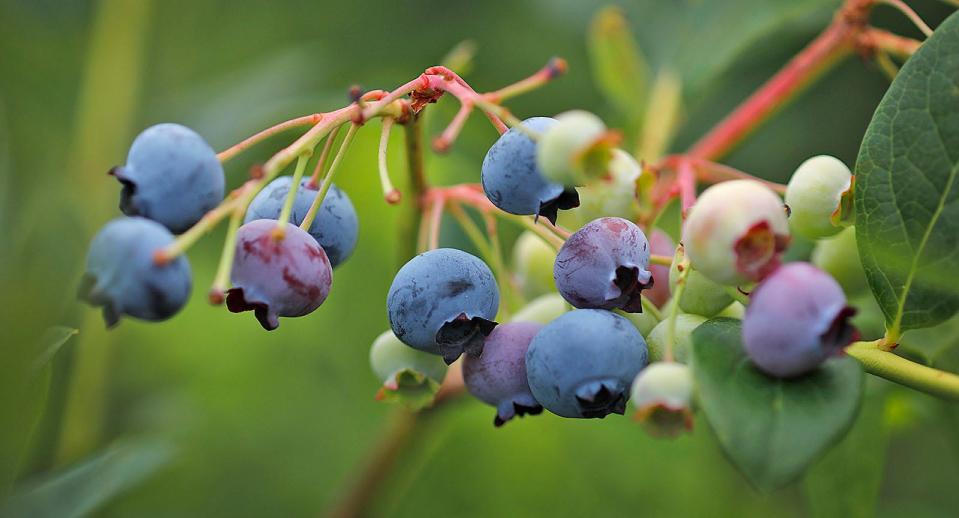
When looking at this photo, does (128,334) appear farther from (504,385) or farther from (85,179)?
(504,385)

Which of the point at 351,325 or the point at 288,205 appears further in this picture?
the point at 351,325

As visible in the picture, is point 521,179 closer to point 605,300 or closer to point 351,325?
point 605,300

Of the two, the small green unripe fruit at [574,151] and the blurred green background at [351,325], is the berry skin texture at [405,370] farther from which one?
the blurred green background at [351,325]

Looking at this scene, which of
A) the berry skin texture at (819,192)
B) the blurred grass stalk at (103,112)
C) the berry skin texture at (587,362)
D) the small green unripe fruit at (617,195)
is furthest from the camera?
the blurred grass stalk at (103,112)

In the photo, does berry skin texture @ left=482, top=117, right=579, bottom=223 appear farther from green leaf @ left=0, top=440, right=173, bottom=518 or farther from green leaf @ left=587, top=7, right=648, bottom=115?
green leaf @ left=587, top=7, right=648, bottom=115

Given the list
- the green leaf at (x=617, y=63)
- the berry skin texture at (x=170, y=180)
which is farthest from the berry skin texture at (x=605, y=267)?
the green leaf at (x=617, y=63)

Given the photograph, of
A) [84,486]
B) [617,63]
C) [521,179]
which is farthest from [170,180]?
[617,63]
